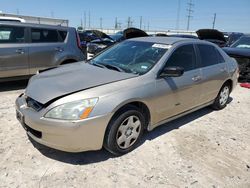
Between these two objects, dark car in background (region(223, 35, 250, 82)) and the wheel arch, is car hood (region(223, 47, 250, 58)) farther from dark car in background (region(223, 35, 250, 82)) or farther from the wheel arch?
the wheel arch

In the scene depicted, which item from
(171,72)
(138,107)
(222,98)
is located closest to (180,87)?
(171,72)

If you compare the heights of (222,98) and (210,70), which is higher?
(210,70)

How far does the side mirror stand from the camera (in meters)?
3.30

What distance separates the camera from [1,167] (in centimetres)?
275

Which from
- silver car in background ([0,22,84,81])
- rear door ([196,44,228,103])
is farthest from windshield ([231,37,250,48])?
silver car in background ([0,22,84,81])

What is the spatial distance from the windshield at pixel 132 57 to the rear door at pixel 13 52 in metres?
2.48

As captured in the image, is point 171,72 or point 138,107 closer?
point 138,107

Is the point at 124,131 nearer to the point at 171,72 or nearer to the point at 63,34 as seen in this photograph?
the point at 171,72

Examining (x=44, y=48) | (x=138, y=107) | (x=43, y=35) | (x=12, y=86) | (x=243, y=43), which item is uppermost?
(x=43, y=35)

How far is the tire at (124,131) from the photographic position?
9.44ft

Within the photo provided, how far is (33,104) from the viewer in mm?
2877

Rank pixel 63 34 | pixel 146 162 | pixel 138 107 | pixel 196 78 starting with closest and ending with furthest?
1. pixel 146 162
2. pixel 138 107
3. pixel 196 78
4. pixel 63 34

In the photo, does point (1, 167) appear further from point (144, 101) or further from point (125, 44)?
point (125, 44)

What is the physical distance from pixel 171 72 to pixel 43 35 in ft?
13.5
